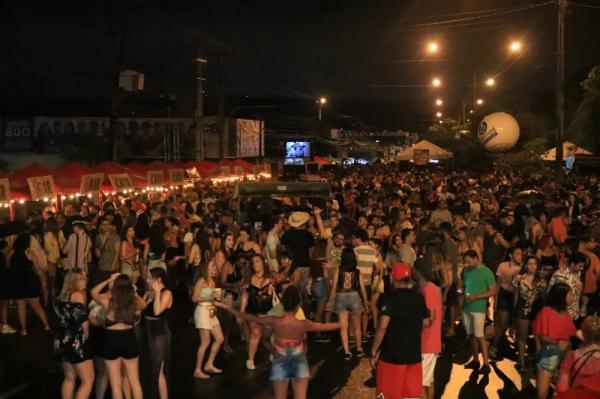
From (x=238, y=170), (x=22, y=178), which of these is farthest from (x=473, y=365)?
(x=238, y=170)

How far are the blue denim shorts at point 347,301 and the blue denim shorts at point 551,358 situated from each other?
281cm

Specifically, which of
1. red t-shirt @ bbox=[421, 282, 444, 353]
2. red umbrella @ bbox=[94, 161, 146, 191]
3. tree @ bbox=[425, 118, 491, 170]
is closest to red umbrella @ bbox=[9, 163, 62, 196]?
red umbrella @ bbox=[94, 161, 146, 191]

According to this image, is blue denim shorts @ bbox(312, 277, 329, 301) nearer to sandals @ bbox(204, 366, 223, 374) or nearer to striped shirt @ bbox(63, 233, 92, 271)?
sandals @ bbox(204, 366, 223, 374)

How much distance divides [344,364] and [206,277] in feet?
6.94

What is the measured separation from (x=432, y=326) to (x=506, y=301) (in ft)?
8.30

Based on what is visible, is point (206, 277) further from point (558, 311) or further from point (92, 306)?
point (558, 311)

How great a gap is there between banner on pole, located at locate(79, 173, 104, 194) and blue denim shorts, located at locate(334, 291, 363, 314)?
11.5 meters

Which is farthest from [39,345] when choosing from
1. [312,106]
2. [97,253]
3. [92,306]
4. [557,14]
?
[312,106]

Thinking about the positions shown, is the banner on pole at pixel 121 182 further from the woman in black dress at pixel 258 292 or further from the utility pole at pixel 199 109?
the woman in black dress at pixel 258 292

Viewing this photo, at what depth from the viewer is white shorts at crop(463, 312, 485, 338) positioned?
329 inches

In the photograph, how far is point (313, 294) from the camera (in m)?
10.1

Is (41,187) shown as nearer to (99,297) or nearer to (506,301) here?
(99,297)

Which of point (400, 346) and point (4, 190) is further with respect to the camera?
point (4, 190)

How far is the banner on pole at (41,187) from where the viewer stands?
16.4 m
